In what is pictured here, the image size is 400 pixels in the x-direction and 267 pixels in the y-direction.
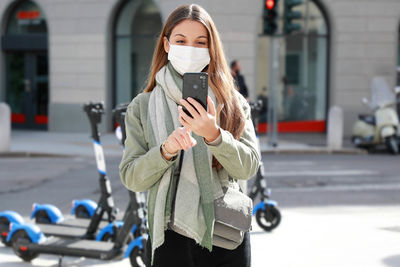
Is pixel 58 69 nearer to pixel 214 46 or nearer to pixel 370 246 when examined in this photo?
pixel 370 246

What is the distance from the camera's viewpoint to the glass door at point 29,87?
1955 centimetres

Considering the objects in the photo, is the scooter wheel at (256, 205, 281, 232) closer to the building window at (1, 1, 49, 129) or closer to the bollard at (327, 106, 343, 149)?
the bollard at (327, 106, 343, 149)

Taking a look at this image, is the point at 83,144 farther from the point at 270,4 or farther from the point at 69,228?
the point at 69,228

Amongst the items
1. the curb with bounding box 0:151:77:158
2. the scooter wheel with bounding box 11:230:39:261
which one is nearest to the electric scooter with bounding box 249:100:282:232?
the scooter wheel with bounding box 11:230:39:261

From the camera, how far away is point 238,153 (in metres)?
2.34

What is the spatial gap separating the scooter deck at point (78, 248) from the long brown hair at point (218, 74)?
2.82 m

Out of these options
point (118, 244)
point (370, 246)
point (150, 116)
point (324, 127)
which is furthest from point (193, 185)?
point (324, 127)

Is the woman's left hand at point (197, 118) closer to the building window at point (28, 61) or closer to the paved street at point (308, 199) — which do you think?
the paved street at point (308, 199)

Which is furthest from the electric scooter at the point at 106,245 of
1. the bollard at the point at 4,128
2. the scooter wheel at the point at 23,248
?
the bollard at the point at 4,128

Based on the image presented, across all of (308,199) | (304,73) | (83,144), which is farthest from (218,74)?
(304,73)

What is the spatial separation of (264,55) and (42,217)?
1257 centimetres

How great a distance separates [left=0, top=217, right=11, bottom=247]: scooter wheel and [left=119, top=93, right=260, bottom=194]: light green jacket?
12.0 ft

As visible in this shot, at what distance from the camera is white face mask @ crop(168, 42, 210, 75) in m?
2.45

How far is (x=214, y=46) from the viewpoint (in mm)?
2492
